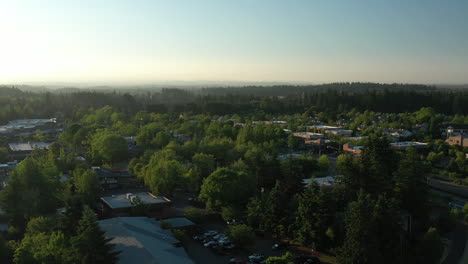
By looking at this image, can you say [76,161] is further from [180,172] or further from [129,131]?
[129,131]

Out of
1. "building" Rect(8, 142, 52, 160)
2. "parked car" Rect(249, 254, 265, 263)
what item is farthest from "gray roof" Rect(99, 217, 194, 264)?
"building" Rect(8, 142, 52, 160)

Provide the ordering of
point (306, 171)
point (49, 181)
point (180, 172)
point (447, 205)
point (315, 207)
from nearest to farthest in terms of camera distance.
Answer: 1. point (315, 207)
2. point (49, 181)
3. point (447, 205)
4. point (180, 172)
5. point (306, 171)

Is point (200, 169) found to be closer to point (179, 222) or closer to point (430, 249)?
point (179, 222)

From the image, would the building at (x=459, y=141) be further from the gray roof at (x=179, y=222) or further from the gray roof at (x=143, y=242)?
the gray roof at (x=143, y=242)

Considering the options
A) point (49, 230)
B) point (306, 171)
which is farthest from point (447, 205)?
point (49, 230)

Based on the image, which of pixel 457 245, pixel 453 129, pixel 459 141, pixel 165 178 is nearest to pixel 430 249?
pixel 457 245

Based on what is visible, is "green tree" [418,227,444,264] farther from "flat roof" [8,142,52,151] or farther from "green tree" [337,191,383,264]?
"flat roof" [8,142,52,151]

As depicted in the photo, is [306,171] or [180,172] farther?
[306,171]
